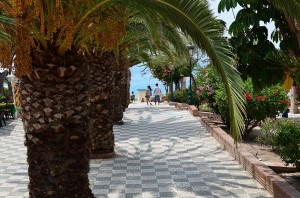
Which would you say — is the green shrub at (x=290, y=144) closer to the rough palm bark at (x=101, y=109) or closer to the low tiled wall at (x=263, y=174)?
the low tiled wall at (x=263, y=174)

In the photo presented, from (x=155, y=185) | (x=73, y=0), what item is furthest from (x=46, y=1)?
(x=155, y=185)

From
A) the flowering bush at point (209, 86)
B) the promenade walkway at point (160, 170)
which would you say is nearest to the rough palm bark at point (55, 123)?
the promenade walkway at point (160, 170)

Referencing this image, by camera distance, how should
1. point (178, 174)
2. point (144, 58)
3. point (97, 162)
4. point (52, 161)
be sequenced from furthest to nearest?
point (144, 58), point (97, 162), point (178, 174), point (52, 161)

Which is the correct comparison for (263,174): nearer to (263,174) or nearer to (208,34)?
(263,174)

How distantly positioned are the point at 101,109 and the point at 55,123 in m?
4.42

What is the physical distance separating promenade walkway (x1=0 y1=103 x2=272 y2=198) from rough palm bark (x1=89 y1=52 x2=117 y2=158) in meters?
0.34

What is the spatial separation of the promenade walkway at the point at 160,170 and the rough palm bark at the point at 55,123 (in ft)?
5.27

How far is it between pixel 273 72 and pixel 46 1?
8.18ft

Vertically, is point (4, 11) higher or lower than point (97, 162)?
higher

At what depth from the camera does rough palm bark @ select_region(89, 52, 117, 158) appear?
898 centimetres

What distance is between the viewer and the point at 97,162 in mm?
8633

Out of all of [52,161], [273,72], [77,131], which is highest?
[273,72]

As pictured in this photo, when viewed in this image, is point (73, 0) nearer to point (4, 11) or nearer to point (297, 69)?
point (4, 11)

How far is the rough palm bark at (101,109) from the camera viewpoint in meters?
8.98
